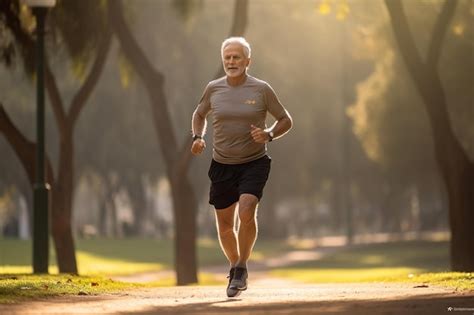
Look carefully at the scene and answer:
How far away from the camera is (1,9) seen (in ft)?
67.6

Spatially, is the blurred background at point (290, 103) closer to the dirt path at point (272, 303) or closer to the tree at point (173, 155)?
the tree at point (173, 155)

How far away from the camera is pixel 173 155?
942 inches

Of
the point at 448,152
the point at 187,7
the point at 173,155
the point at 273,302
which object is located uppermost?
the point at 187,7

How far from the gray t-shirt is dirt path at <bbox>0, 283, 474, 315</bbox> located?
1.28 metres

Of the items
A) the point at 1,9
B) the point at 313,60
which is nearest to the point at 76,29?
the point at 1,9

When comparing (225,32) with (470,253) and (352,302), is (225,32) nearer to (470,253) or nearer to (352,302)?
(470,253)

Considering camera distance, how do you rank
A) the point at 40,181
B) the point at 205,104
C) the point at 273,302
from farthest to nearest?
1. the point at 40,181
2. the point at 205,104
3. the point at 273,302

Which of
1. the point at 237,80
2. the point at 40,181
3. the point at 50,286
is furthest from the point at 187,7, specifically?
the point at 237,80

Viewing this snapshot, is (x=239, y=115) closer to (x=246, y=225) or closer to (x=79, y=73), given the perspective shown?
(x=246, y=225)

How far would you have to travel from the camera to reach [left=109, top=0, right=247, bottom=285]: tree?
2344cm

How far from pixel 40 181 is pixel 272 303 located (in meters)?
6.90

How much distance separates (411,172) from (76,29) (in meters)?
28.2

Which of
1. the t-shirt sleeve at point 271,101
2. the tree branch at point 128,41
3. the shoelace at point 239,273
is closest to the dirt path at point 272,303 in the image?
the shoelace at point 239,273

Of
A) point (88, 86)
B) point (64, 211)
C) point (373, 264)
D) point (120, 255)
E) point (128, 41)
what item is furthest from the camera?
point (120, 255)
